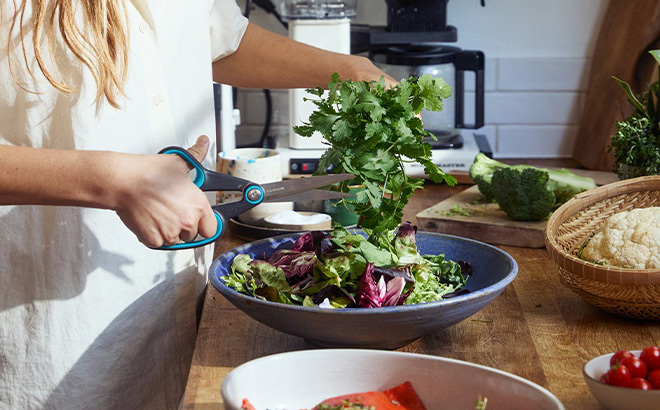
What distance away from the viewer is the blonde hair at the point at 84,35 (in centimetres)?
105

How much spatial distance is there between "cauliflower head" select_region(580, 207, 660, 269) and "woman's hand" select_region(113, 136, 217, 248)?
0.56 meters

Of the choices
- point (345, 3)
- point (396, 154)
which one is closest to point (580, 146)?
point (345, 3)

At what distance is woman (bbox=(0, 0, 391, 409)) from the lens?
108 centimetres

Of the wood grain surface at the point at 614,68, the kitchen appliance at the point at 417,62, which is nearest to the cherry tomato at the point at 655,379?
the kitchen appliance at the point at 417,62

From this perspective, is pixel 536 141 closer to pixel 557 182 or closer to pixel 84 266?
pixel 557 182

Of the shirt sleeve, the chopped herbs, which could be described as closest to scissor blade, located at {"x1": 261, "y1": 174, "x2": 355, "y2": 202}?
the shirt sleeve

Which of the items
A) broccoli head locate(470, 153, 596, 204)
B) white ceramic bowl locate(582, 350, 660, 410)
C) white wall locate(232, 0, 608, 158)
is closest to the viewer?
white ceramic bowl locate(582, 350, 660, 410)

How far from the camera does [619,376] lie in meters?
0.75

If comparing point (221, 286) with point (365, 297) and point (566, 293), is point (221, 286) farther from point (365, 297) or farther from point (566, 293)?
point (566, 293)

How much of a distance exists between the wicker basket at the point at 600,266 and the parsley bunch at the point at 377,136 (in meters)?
0.25

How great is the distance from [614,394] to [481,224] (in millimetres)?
765

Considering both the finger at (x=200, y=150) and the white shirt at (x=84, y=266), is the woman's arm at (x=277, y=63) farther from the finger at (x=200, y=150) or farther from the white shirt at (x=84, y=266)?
the finger at (x=200, y=150)

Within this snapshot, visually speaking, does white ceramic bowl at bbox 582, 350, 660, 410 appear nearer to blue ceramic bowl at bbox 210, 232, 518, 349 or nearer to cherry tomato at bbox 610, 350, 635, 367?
cherry tomato at bbox 610, 350, 635, 367

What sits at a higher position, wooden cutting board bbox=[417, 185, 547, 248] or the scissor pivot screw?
the scissor pivot screw
